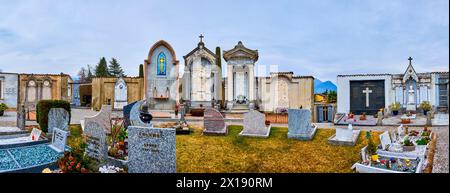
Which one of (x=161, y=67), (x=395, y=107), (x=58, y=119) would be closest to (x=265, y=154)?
(x=58, y=119)

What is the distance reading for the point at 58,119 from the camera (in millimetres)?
4875

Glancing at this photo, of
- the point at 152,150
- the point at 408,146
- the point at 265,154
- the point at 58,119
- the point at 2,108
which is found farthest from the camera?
the point at 2,108

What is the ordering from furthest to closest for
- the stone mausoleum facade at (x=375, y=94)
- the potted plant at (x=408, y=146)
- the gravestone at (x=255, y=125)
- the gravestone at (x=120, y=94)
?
the gravestone at (x=120, y=94)
the stone mausoleum facade at (x=375, y=94)
the gravestone at (x=255, y=125)
the potted plant at (x=408, y=146)

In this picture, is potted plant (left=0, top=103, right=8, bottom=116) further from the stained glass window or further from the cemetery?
the stained glass window

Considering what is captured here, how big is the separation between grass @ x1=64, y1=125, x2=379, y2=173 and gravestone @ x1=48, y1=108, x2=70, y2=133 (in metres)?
0.25

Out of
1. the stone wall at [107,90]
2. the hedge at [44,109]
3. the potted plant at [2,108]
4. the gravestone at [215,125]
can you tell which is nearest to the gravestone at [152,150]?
the gravestone at [215,125]

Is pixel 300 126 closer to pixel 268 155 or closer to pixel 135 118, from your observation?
pixel 268 155

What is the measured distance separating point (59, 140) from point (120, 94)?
3.55 meters

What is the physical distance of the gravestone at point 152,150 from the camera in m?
2.71

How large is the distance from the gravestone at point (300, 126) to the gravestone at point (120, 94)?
15.2ft

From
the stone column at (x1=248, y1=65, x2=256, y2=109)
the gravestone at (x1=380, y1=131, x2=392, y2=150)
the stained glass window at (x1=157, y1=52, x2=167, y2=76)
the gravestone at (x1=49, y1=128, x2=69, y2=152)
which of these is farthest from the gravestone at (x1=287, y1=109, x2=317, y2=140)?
the stained glass window at (x1=157, y1=52, x2=167, y2=76)

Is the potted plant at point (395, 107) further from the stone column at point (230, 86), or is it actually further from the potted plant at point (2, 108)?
the potted plant at point (2, 108)

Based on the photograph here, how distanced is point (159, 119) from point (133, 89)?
5.96 ft

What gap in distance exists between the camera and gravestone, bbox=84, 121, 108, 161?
3.29 metres
